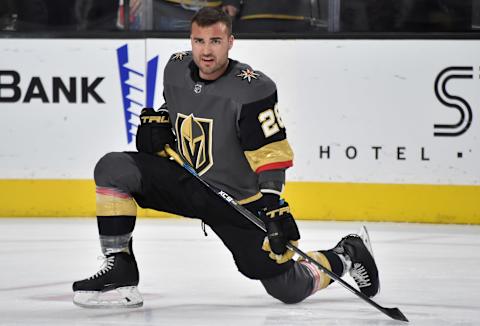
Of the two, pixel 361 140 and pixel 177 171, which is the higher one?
pixel 177 171

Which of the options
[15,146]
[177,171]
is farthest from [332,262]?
[15,146]

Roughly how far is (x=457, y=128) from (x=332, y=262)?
2.51 meters

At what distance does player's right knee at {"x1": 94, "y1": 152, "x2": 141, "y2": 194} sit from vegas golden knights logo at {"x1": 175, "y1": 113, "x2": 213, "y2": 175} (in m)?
0.16

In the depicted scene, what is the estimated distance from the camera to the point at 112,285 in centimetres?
338

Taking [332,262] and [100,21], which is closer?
[332,262]

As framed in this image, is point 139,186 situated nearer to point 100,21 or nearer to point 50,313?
point 50,313

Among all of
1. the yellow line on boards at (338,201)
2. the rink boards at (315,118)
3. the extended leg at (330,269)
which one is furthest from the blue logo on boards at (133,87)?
the extended leg at (330,269)

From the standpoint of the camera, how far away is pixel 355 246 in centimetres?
373

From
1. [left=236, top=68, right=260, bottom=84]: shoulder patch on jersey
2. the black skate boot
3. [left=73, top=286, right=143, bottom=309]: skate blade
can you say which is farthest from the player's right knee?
the black skate boot

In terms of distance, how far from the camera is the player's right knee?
3.39m

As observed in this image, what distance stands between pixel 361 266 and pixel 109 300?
0.78 meters

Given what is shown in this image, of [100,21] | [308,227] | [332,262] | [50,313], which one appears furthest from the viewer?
[100,21]

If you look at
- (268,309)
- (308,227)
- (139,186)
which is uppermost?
(139,186)

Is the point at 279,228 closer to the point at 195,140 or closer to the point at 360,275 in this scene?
the point at 195,140
